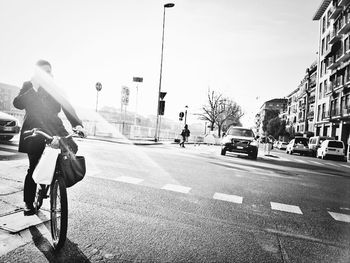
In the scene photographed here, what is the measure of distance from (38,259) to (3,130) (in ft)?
30.2

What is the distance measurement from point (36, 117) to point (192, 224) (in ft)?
7.60

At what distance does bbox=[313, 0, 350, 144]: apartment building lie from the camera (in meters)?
34.7

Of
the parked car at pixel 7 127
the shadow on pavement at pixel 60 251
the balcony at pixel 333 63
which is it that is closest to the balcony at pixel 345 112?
the balcony at pixel 333 63

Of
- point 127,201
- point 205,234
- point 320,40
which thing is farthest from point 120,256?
point 320,40

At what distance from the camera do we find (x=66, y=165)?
270cm

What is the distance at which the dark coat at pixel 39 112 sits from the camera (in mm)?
3065

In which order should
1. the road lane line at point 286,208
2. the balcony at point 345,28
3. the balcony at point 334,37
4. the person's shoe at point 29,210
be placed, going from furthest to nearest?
the balcony at point 334,37 → the balcony at point 345,28 → the road lane line at point 286,208 → the person's shoe at point 29,210

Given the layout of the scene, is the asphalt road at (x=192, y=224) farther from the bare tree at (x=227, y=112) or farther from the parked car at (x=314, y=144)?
the bare tree at (x=227, y=112)

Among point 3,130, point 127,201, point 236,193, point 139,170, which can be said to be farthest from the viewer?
point 3,130

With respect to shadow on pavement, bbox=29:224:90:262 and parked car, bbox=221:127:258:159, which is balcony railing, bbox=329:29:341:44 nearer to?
parked car, bbox=221:127:258:159

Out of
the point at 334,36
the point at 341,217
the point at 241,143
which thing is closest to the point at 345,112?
the point at 334,36

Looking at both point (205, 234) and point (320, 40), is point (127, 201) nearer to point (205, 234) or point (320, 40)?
point (205, 234)

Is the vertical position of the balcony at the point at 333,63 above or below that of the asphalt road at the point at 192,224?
above

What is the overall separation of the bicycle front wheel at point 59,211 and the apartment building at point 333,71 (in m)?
36.6
